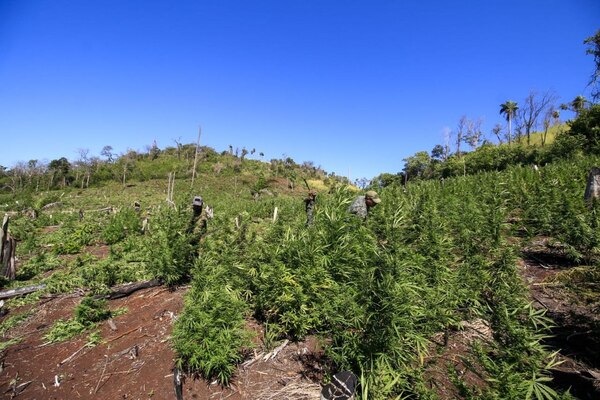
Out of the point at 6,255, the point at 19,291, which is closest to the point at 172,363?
the point at 19,291

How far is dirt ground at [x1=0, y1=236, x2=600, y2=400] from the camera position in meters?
2.97

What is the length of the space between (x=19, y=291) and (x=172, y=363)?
15.0ft

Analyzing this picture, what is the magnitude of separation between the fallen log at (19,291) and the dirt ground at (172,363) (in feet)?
4.60

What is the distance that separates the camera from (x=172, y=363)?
11.7 ft

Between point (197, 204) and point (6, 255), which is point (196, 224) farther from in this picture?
point (6, 255)

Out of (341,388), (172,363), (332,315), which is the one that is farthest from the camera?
(172,363)

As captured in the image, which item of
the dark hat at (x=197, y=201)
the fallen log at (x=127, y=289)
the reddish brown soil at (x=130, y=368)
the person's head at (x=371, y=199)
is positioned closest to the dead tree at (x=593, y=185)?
the person's head at (x=371, y=199)

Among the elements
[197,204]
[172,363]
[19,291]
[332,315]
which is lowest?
[172,363]

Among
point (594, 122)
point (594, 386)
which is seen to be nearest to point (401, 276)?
point (594, 386)

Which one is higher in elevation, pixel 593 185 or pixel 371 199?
pixel 593 185

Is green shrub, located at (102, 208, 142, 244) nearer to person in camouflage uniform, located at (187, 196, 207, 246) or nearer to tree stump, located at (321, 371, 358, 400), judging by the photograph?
person in camouflage uniform, located at (187, 196, 207, 246)

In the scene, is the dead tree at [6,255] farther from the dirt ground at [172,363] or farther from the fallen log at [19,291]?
the dirt ground at [172,363]

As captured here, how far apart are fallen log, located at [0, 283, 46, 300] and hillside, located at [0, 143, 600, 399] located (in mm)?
116

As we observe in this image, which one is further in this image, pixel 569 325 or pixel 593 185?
pixel 593 185
